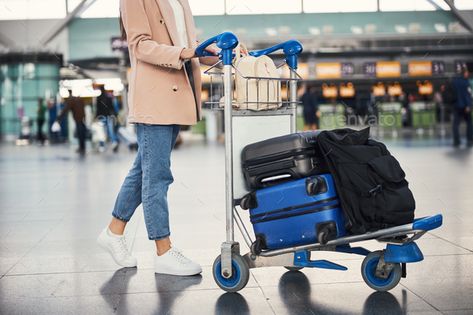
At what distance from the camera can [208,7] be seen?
2206cm

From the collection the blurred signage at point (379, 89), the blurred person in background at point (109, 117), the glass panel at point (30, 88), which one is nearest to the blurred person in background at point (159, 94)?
the blurred person in background at point (109, 117)

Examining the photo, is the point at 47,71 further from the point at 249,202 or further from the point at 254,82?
the point at 249,202

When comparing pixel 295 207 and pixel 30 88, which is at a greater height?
pixel 30 88

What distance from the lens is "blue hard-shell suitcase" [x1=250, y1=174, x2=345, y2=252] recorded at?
10.9 feet

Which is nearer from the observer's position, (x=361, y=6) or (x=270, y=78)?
(x=270, y=78)

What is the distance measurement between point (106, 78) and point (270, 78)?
2128 centimetres

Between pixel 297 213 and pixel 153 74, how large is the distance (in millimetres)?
1080

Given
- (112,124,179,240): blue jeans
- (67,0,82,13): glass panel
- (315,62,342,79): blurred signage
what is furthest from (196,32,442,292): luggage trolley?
(315,62,342,79): blurred signage

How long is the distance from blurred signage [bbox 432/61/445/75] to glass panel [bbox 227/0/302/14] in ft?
19.2

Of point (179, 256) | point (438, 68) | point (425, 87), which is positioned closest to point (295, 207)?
point (179, 256)

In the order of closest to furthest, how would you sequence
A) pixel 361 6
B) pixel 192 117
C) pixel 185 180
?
pixel 192 117, pixel 185 180, pixel 361 6

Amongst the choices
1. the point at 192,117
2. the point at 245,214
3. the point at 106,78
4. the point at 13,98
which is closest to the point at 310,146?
the point at 192,117

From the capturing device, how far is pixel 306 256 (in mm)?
3600

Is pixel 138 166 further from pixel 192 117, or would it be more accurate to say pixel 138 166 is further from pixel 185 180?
pixel 185 180
